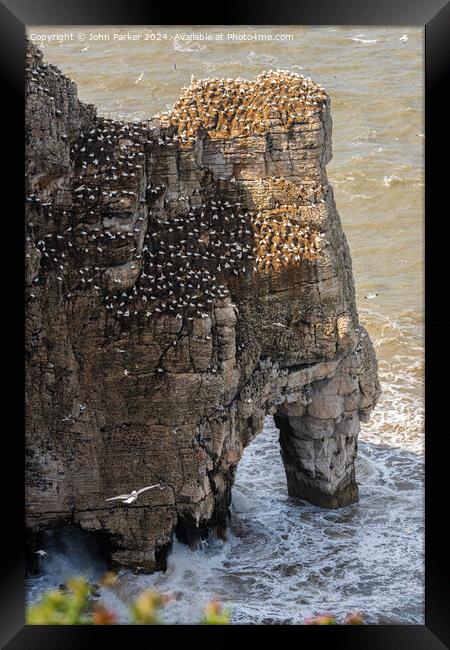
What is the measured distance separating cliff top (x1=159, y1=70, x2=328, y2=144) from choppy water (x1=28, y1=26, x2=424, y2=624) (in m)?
0.64

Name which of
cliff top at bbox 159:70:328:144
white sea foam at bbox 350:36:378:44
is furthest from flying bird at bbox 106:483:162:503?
white sea foam at bbox 350:36:378:44

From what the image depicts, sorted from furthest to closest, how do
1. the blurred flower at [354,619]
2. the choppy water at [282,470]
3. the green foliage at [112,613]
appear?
the choppy water at [282,470] < the blurred flower at [354,619] < the green foliage at [112,613]

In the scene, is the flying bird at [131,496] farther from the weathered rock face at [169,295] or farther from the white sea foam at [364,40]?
the white sea foam at [364,40]

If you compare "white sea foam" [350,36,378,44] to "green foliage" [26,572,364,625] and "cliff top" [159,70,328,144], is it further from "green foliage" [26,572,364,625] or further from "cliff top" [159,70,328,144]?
"green foliage" [26,572,364,625]

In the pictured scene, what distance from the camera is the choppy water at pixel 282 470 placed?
16672mm

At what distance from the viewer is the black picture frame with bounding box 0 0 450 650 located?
47.8 ft

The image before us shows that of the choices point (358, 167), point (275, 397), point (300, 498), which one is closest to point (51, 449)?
point (275, 397)

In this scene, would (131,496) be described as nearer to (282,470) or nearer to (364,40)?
(282,470)
